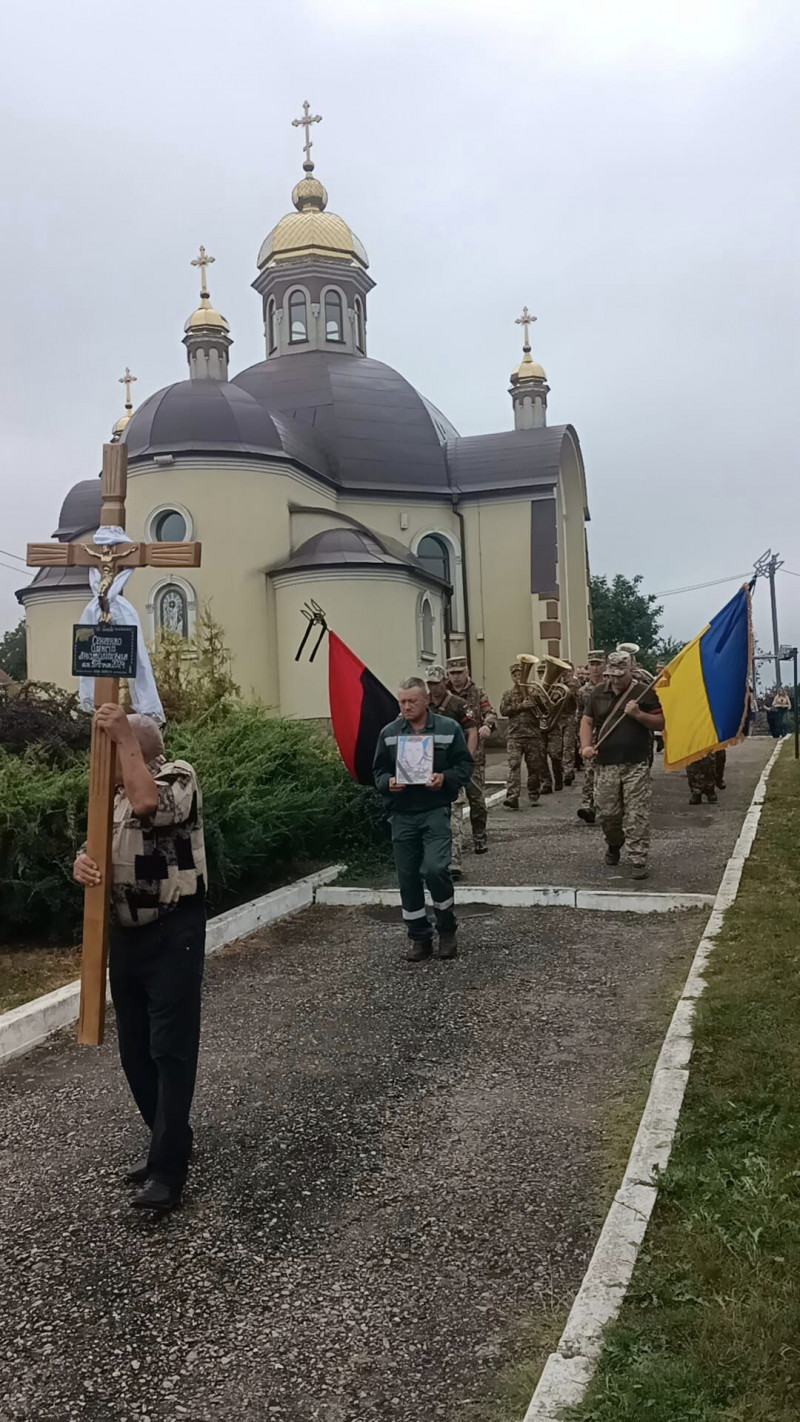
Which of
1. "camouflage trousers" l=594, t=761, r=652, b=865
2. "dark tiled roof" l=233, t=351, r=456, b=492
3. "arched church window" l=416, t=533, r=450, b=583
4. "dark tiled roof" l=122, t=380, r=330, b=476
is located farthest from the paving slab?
"arched church window" l=416, t=533, r=450, b=583

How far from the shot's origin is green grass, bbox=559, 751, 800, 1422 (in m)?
2.63

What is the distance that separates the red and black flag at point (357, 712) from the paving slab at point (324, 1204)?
10.3 ft

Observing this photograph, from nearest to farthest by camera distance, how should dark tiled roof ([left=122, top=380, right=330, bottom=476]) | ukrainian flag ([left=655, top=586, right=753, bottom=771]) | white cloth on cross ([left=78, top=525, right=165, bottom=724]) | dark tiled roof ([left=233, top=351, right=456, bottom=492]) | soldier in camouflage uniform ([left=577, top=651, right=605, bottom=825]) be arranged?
white cloth on cross ([left=78, top=525, right=165, bottom=724])
ukrainian flag ([left=655, top=586, right=753, bottom=771])
soldier in camouflage uniform ([left=577, top=651, right=605, bottom=825])
dark tiled roof ([left=122, top=380, right=330, bottom=476])
dark tiled roof ([left=233, top=351, right=456, bottom=492])

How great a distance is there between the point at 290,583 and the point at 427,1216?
24.5 meters

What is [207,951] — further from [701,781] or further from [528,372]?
[528,372]

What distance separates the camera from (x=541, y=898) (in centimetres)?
862

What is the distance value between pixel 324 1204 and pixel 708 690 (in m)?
6.61

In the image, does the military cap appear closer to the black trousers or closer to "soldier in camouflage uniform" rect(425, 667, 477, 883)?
"soldier in camouflage uniform" rect(425, 667, 477, 883)

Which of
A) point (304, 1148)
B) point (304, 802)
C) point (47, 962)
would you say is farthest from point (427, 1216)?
point (304, 802)

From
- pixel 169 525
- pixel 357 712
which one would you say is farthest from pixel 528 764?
pixel 169 525

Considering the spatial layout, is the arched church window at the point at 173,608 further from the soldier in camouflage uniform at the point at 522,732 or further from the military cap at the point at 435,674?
the military cap at the point at 435,674

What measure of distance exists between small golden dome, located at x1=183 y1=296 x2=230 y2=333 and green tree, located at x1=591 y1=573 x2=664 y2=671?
34.8m

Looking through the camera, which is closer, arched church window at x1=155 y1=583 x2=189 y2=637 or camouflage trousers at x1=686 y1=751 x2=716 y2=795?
camouflage trousers at x1=686 y1=751 x2=716 y2=795

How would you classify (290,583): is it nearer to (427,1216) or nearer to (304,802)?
(304,802)
